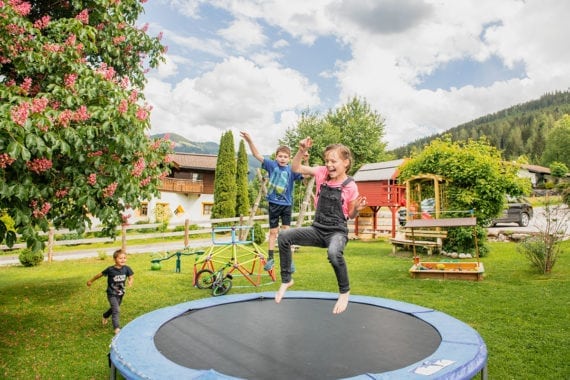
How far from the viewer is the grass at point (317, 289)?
3496mm

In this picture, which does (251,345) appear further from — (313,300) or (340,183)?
(313,300)

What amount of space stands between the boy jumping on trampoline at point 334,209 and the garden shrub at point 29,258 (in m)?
8.45

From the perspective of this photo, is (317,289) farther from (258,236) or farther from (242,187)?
(242,187)

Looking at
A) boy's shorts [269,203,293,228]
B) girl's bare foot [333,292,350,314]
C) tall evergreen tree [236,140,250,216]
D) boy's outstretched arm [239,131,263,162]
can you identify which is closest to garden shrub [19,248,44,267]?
boy's shorts [269,203,293,228]

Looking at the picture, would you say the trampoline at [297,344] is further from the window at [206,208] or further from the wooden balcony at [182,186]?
the window at [206,208]

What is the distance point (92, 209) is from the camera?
3732 mm

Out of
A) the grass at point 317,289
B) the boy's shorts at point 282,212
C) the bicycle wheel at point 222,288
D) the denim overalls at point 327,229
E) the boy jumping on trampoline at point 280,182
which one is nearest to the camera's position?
the denim overalls at point 327,229

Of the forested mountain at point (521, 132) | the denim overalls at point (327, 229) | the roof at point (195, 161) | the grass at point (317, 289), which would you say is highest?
the forested mountain at point (521, 132)

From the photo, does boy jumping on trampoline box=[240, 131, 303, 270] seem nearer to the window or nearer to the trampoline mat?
the trampoline mat

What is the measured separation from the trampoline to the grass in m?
0.58

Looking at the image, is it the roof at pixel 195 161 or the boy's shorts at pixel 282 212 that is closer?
the boy's shorts at pixel 282 212

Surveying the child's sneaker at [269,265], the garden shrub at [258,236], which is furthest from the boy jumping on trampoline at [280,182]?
the garden shrub at [258,236]

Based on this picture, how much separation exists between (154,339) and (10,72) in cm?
283

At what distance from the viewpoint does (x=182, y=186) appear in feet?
75.5
